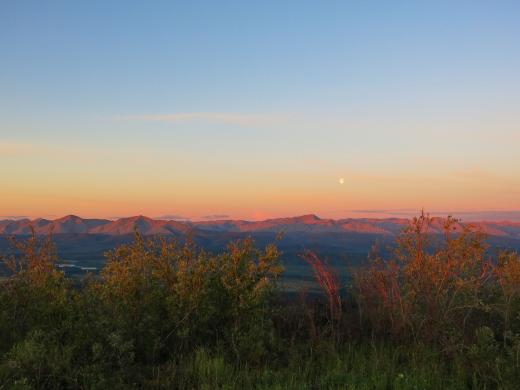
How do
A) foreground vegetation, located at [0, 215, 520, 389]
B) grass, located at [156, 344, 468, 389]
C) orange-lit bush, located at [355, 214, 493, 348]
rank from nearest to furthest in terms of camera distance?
grass, located at [156, 344, 468, 389] < foreground vegetation, located at [0, 215, 520, 389] < orange-lit bush, located at [355, 214, 493, 348]

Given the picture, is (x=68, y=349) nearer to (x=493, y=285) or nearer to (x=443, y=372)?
(x=443, y=372)

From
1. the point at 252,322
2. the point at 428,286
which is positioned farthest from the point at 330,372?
the point at 428,286

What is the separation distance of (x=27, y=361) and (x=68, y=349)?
1.63 feet

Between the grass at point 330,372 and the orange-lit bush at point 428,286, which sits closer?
the grass at point 330,372

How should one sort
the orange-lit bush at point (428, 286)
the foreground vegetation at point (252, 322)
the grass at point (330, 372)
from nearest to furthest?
the grass at point (330, 372) < the foreground vegetation at point (252, 322) < the orange-lit bush at point (428, 286)

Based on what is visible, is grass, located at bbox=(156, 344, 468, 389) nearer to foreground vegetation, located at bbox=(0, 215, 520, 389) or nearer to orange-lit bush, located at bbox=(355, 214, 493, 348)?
foreground vegetation, located at bbox=(0, 215, 520, 389)

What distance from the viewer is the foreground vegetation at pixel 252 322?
6520 mm

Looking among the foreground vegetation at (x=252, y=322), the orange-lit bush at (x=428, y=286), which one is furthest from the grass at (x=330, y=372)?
the orange-lit bush at (x=428, y=286)

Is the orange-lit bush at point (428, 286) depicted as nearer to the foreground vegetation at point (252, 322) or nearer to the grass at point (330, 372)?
the foreground vegetation at point (252, 322)

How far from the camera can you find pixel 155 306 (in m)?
8.37

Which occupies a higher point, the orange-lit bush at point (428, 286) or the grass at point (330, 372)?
the orange-lit bush at point (428, 286)

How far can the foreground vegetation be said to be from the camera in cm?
652

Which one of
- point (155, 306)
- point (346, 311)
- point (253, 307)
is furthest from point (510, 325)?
point (155, 306)

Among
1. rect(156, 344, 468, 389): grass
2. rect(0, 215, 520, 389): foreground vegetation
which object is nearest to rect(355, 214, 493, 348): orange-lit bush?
rect(0, 215, 520, 389): foreground vegetation
